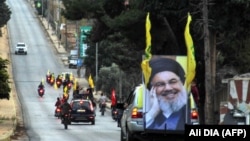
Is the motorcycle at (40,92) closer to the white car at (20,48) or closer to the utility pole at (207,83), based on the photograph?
the white car at (20,48)

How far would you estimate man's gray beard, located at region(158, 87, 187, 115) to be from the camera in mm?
20172

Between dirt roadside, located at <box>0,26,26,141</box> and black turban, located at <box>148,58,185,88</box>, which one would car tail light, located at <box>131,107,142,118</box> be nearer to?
black turban, located at <box>148,58,185,88</box>

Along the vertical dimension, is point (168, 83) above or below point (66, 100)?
above

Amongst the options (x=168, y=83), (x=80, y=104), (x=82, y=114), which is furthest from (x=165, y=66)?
(x=80, y=104)

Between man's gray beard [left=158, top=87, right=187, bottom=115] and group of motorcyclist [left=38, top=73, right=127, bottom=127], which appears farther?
group of motorcyclist [left=38, top=73, right=127, bottom=127]

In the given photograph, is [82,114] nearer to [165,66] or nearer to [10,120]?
[10,120]

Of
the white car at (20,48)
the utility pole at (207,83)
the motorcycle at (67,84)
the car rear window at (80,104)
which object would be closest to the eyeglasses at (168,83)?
the utility pole at (207,83)

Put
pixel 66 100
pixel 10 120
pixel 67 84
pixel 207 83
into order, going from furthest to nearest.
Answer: pixel 67 84
pixel 66 100
pixel 10 120
pixel 207 83

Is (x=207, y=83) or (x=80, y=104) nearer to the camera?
(x=207, y=83)

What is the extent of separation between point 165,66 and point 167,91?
24.5 inches

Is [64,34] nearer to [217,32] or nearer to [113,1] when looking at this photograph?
[113,1]

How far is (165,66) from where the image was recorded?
2006cm

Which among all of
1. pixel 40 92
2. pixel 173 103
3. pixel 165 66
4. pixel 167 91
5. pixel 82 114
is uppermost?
pixel 165 66

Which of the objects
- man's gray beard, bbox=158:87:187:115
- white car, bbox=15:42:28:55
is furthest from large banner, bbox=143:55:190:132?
white car, bbox=15:42:28:55
